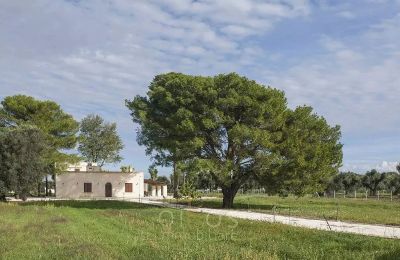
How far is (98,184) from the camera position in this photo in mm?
82312

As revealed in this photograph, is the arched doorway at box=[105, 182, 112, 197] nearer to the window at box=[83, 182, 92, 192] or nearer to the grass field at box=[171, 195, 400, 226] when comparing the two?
the window at box=[83, 182, 92, 192]

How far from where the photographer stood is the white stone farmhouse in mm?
81250

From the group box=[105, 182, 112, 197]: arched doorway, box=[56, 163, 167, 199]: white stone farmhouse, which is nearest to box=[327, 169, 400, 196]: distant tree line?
box=[56, 163, 167, 199]: white stone farmhouse

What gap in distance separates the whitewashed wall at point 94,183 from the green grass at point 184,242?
52387 millimetres

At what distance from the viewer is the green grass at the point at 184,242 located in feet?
57.6

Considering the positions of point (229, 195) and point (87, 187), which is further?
point (87, 187)

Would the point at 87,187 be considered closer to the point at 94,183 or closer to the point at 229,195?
the point at 94,183

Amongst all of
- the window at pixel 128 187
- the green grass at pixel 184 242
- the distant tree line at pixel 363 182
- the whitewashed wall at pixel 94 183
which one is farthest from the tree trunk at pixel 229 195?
the distant tree line at pixel 363 182

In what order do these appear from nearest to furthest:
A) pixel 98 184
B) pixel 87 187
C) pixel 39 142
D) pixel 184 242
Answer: pixel 184 242 < pixel 39 142 < pixel 87 187 < pixel 98 184

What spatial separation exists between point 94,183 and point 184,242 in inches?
2478

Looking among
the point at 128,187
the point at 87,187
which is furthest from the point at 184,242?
the point at 128,187

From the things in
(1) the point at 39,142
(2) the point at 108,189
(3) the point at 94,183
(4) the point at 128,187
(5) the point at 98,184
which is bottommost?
(2) the point at 108,189

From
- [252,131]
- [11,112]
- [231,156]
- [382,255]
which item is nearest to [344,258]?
[382,255]

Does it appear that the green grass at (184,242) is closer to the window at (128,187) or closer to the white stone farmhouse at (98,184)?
the white stone farmhouse at (98,184)
